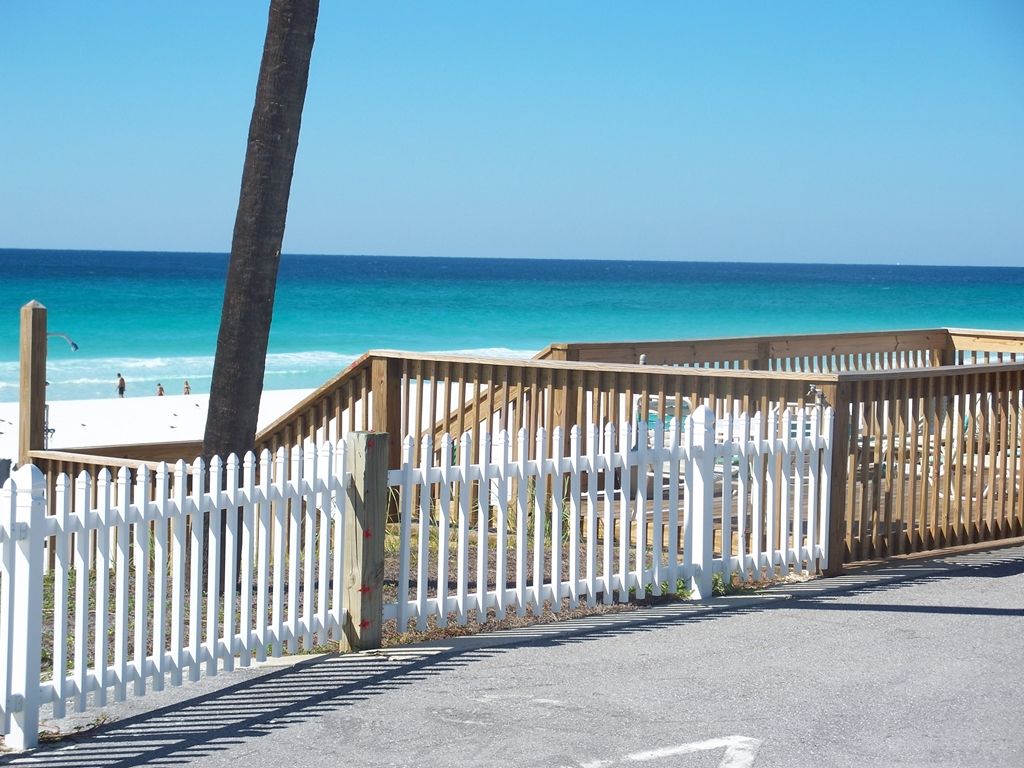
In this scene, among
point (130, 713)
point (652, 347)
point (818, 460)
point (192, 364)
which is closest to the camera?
point (130, 713)

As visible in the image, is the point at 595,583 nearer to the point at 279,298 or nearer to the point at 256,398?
the point at 256,398

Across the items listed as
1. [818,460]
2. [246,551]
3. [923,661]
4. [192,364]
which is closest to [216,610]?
[246,551]

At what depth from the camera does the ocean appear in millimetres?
54969

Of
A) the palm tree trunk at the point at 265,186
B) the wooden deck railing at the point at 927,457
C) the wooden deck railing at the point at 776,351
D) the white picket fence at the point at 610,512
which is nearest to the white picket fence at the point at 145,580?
the white picket fence at the point at 610,512

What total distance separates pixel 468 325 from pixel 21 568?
7459cm

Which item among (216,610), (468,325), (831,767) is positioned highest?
(468,325)

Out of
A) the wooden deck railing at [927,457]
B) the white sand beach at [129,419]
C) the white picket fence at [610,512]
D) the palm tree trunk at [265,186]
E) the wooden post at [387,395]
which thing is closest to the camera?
the white picket fence at [610,512]

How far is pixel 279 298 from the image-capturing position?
3263 inches

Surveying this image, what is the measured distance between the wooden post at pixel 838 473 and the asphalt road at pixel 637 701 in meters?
1.02

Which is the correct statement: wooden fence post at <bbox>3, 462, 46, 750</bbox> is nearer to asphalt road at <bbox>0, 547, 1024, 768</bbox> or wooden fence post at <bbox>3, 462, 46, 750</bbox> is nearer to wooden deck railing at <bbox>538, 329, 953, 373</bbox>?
asphalt road at <bbox>0, 547, 1024, 768</bbox>

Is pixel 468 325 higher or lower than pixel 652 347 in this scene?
higher

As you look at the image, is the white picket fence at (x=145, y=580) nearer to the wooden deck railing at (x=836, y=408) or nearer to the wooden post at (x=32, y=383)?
the wooden deck railing at (x=836, y=408)

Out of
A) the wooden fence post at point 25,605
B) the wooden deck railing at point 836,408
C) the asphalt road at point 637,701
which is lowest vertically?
the asphalt road at point 637,701

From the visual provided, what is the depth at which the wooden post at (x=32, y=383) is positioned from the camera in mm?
11102
